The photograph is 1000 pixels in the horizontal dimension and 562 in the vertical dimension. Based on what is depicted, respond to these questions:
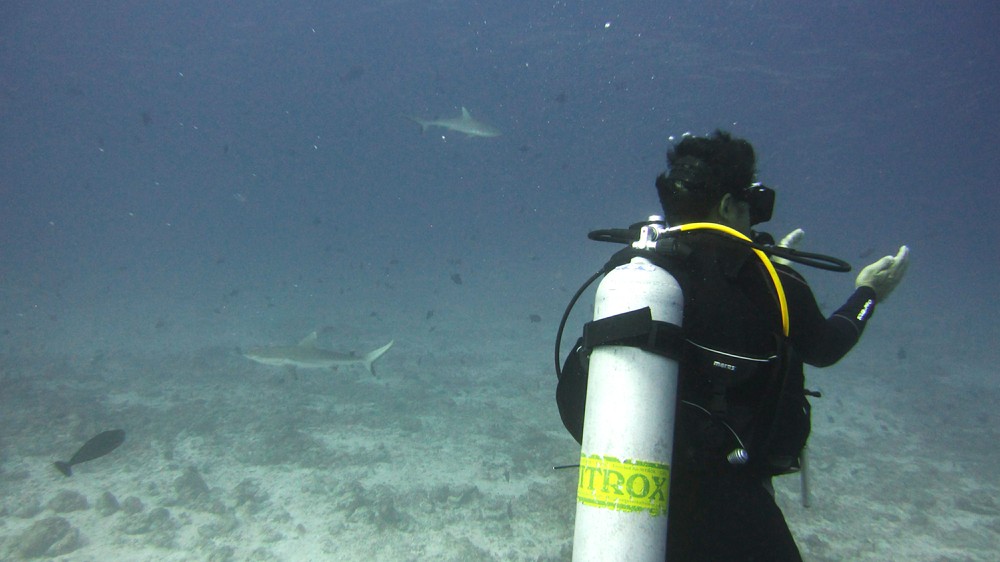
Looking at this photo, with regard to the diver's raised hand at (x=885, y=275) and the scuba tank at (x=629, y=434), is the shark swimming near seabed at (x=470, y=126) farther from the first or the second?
the scuba tank at (x=629, y=434)

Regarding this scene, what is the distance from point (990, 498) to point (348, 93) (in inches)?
2990

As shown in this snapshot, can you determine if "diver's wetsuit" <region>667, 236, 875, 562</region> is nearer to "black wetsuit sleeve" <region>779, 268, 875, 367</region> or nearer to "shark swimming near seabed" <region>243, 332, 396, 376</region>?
"black wetsuit sleeve" <region>779, 268, 875, 367</region>

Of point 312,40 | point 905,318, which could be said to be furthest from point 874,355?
point 312,40

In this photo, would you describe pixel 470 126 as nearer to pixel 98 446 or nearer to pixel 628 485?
pixel 98 446

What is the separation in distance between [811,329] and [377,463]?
28.7 feet

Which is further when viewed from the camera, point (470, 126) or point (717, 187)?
point (470, 126)

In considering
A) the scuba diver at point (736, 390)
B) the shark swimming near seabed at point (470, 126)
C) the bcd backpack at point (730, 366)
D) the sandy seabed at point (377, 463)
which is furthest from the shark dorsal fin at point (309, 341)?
the shark swimming near seabed at point (470, 126)

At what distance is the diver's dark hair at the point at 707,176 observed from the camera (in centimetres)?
213

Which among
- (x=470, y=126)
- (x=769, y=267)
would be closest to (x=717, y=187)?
(x=769, y=267)

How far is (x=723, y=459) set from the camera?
176 cm

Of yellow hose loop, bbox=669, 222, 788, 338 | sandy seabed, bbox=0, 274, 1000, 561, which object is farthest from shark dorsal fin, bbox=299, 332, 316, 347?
yellow hose loop, bbox=669, 222, 788, 338

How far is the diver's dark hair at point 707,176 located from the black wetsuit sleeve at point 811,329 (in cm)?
43

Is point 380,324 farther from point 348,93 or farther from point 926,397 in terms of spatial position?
point 348,93

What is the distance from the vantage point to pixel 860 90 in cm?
3509
